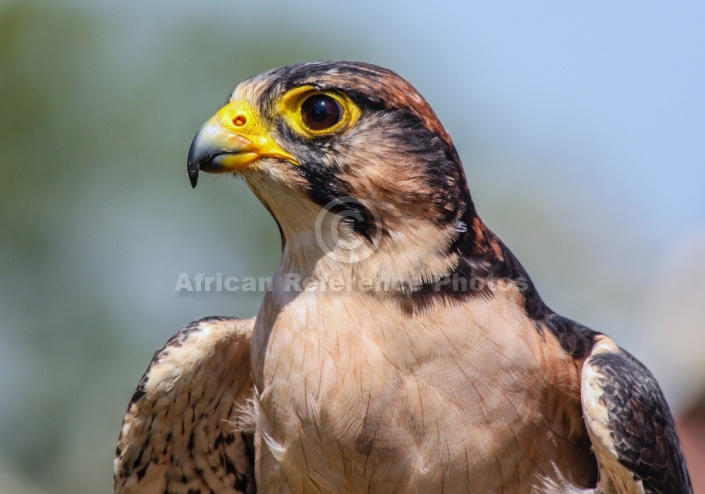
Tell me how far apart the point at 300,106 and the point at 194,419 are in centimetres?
172

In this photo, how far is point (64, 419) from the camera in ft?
47.8

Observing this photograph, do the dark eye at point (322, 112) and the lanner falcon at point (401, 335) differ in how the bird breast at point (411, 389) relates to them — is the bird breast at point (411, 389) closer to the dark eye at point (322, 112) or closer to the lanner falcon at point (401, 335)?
the lanner falcon at point (401, 335)

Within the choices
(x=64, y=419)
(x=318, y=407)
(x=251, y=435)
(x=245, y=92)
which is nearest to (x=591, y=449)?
(x=318, y=407)

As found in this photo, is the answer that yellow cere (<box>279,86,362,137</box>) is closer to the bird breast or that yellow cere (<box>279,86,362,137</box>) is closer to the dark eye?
the dark eye

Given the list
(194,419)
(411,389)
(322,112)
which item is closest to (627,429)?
(411,389)

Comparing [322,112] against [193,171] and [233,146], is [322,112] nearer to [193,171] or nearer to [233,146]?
[233,146]

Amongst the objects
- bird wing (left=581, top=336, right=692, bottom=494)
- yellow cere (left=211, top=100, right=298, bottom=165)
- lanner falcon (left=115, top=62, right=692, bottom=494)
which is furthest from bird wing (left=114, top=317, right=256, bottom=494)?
bird wing (left=581, top=336, right=692, bottom=494)

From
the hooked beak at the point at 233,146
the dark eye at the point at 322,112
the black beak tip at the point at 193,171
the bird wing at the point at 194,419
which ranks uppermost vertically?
the dark eye at the point at 322,112

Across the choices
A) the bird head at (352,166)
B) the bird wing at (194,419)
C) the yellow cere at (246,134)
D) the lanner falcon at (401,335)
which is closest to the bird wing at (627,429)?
the lanner falcon at (401,335)

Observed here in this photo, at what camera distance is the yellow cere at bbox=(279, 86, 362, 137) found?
12.5 ft

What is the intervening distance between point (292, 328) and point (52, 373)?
41.0 feet

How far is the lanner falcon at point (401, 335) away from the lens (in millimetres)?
3738

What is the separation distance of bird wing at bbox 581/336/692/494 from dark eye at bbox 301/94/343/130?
1415 millimetres

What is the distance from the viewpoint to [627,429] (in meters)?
3.66
